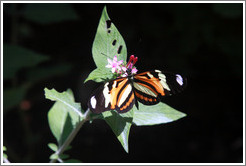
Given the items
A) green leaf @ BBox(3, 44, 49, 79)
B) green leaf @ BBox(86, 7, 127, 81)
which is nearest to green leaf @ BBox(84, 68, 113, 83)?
green leaf @ BBox(86, 7, 127, 81)

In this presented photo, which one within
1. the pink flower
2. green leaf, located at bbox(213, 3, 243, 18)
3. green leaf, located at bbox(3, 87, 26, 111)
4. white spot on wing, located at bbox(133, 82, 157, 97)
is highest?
green leaf, located at bbox(213, 3, 243, 18)

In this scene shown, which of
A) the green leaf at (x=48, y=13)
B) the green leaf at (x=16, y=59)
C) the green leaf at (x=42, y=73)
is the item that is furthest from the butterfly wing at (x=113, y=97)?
the green leaf at (x=42, y=73)

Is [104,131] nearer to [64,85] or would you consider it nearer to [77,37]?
[64,85]

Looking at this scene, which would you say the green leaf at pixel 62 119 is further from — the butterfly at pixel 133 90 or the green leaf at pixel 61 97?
the butterfly at pixel 133 90

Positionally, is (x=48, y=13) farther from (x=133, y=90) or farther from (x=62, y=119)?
(x=133, y=90)

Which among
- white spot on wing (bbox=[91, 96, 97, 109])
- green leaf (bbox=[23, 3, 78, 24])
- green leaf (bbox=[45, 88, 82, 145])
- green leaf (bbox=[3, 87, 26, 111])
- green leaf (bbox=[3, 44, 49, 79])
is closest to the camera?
white spot on wing (bbox=[91, 96, 97, 109])

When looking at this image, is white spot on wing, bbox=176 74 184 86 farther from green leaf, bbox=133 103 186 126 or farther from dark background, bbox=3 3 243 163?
dark background, bbox=3 3 243 163

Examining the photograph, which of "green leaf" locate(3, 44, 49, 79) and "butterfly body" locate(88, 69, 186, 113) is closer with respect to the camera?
"butterfly body" locate(88, 69, 186, 113)

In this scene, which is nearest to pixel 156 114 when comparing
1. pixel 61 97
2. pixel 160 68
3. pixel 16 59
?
pixel 61 97
